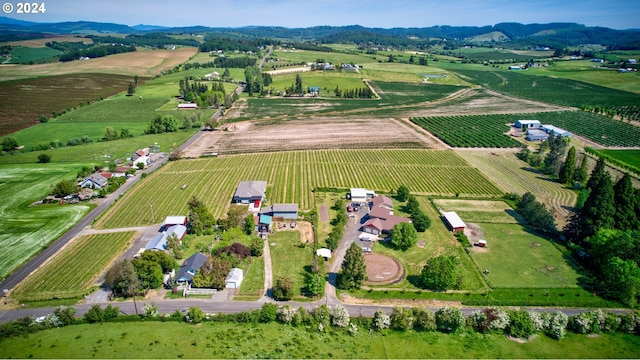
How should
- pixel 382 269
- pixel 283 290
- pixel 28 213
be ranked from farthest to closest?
1. pixel 28 213
2. pixel 382 269
3. pixel 283 290

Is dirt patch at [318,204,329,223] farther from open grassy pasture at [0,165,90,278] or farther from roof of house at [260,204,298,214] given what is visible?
open grassy pasture at [0,165,90,278]

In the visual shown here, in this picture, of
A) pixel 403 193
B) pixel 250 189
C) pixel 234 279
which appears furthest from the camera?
pixel 403 193

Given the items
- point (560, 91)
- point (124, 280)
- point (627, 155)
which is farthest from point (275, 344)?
point (560, 91)

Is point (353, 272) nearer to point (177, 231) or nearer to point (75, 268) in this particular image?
point (177, 231)

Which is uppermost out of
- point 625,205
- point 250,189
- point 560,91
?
point 560,91

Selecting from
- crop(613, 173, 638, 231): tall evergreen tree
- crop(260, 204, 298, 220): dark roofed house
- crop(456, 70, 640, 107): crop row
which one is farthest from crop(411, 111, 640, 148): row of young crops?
crop(260, 204, 298, 220): dark roofed house

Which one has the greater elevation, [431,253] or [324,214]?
[324,214]
